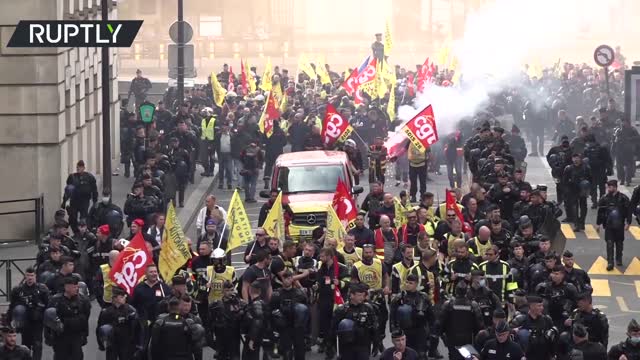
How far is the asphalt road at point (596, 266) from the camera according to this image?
2464 cm

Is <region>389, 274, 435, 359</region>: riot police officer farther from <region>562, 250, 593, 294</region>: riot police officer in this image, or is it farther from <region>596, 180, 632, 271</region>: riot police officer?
<region>596, 180, 632, 271</region>: riot police officer

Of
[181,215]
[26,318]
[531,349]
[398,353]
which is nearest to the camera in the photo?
[398,353]

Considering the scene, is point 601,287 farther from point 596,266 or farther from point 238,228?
point 238,228

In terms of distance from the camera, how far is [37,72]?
106ft

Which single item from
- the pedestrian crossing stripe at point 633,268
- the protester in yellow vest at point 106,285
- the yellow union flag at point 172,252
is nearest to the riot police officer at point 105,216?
the yellow union flag at point 172,252

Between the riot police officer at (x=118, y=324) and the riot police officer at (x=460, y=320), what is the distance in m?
3.49

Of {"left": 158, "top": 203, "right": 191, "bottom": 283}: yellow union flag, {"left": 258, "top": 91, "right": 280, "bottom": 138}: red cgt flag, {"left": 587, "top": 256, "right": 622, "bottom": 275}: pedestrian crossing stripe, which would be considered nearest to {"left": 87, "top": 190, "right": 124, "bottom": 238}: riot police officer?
{"left": 158, "top": 203, "right": 191, "bottom": 283}: yellow union flag

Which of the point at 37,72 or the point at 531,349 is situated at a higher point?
the point at 37,72

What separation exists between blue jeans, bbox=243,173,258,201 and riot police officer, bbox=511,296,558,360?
16.5m

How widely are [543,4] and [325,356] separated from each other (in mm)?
71290

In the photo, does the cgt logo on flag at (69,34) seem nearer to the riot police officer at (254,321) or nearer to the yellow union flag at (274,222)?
the yellow union flag at (274,222)

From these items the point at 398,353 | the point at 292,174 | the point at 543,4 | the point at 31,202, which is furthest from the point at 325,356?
the point at 543,4

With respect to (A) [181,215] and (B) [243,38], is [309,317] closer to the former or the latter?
(A) [181,215]

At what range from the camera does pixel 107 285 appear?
22.2 metres
